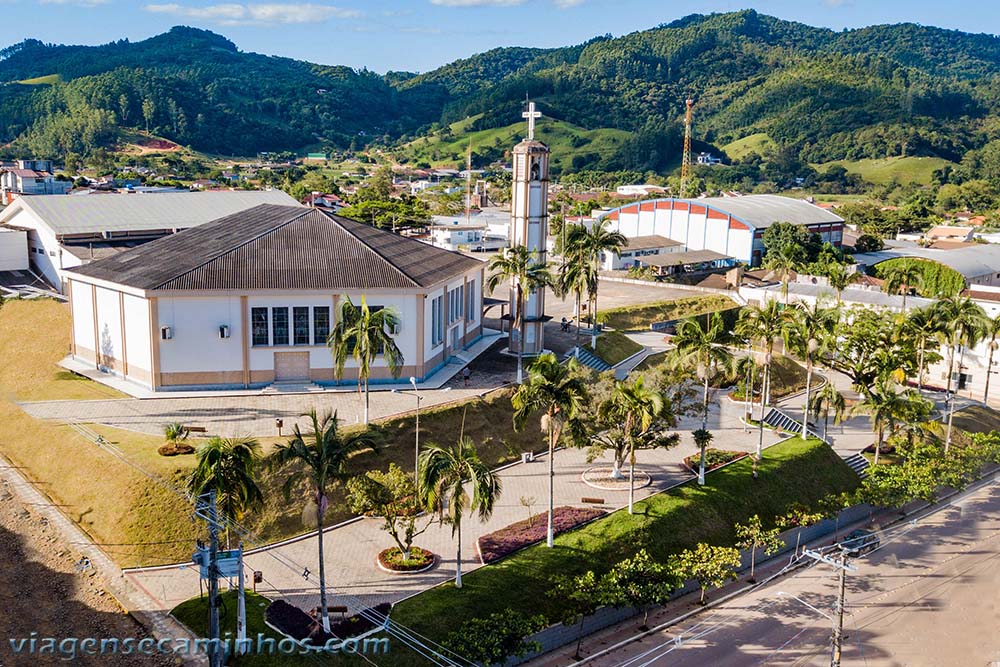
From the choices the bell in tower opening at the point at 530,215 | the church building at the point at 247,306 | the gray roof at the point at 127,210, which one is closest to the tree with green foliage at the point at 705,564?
the church building at the point at 247,306

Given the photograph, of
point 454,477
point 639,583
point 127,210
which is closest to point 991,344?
point 639,583

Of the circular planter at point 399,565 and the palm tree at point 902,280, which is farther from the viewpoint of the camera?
the palm tree at point 902,280

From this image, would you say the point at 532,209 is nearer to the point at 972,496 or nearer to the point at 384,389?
the point at 384,389

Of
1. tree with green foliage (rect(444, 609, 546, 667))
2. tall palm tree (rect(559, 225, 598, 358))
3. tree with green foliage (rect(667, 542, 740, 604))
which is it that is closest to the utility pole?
tree with green foliage (rect(444, 609, 546, 667))

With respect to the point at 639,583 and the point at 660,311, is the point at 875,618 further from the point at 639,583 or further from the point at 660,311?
the point at 660,311

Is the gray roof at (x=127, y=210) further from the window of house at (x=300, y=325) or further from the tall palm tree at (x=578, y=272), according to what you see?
the tall palm tree at (x=578, y=272)

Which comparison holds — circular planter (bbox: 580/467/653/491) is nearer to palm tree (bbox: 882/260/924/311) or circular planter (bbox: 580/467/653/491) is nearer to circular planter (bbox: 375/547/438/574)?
circular planter (bbox: 375/547/438/574)
